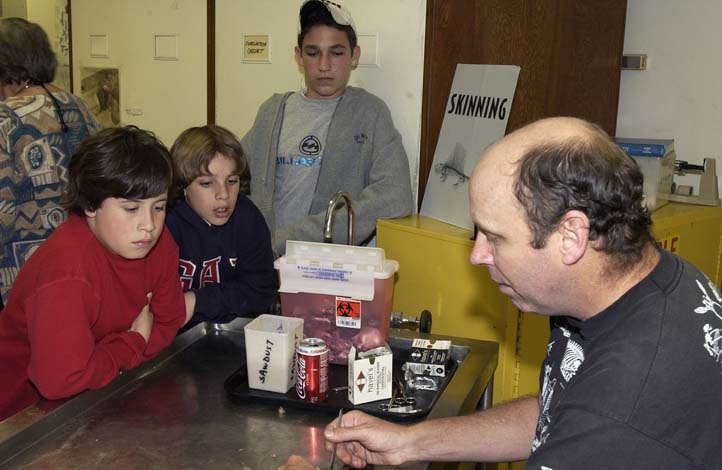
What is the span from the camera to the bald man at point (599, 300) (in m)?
0.89

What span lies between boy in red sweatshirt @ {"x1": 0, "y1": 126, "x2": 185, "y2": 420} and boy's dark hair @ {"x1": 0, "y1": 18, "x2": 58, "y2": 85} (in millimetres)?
909

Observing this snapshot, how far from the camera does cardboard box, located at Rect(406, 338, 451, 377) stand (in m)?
1.46

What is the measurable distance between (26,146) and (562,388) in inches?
71.4

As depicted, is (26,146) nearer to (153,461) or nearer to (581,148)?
(153,461)

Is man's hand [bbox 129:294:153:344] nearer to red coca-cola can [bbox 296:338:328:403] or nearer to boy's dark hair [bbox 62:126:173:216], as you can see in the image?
boy's dark hair [bbox 62:126:173:216]

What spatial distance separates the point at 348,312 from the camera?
1.51 metres

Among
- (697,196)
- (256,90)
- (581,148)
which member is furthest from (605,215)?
(256,90)

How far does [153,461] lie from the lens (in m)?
1.15

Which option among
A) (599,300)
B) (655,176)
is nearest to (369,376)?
(599,300)

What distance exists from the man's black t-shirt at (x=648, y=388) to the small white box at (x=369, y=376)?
399 mm

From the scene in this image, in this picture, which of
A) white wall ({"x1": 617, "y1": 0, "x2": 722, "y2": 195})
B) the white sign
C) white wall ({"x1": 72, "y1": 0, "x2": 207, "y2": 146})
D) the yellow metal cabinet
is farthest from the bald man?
white wall ({"x1": 72, "y1": 0, "x2": 207, "y2": 146})

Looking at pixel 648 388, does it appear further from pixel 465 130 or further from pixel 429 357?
pixel 465 130

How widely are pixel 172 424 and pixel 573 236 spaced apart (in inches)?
29.1

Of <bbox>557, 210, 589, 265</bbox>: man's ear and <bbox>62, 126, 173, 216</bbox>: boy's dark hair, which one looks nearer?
<bbox>557, 210, 589, 265</bbox>: man's ear
